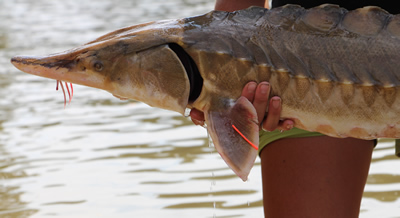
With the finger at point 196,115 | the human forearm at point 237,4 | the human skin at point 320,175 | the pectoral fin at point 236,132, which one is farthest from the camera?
the human forearm at point 237,4

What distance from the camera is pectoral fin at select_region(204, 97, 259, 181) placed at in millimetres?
2107

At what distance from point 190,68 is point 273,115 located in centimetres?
28

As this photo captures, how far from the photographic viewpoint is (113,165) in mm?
4242

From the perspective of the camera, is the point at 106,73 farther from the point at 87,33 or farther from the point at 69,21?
the point at 69,21

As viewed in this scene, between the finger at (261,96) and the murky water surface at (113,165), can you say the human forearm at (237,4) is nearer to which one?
the finger at (261,96)

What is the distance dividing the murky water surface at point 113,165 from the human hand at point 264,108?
122 cm

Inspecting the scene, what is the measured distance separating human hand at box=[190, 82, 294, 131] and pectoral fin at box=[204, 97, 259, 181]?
0.04 m

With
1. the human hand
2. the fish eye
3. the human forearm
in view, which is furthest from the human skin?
the human forearm

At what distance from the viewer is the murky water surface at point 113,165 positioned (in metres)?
3.59

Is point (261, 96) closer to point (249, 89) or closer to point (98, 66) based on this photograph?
point (249, 89)

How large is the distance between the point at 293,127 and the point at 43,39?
22.8ft

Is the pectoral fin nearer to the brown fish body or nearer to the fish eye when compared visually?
the brown fish body

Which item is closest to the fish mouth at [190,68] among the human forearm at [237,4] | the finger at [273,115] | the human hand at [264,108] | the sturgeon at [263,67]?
the sturgeon at [263,67]

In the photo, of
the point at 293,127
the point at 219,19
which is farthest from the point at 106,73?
the point at 293,127
